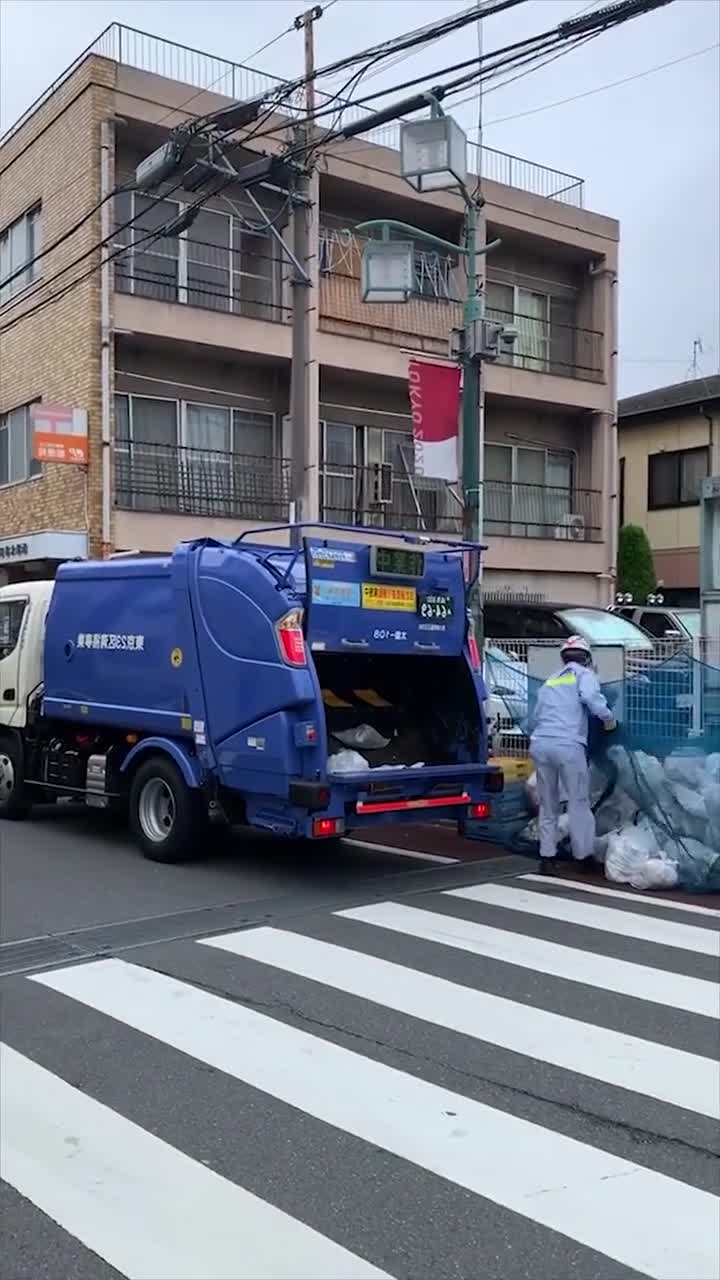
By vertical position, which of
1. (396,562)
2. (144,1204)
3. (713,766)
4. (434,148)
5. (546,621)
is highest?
(434,148)

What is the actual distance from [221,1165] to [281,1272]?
74 centimetres

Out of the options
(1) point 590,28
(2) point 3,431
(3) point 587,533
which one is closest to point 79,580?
(1) point 590,28

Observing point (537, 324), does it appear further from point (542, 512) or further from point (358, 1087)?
point (358, 1087)

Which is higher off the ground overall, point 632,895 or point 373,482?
point 373,482

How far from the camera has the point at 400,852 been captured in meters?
10.6

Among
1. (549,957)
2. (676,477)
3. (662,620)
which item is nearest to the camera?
(549,957)

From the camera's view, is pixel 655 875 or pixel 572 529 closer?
pixel 655 875

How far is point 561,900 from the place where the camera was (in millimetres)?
8609

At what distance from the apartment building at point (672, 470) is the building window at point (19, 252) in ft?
52.6

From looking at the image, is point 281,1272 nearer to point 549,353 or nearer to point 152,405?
point 152,405

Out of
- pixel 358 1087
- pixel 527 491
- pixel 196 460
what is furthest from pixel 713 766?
pixel 527 491

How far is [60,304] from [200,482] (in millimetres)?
3785

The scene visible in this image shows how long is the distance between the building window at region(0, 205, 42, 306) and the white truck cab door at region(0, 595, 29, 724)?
413 inches

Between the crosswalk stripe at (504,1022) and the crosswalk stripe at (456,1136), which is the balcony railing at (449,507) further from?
the crosswalk stripe at (456,1136)
